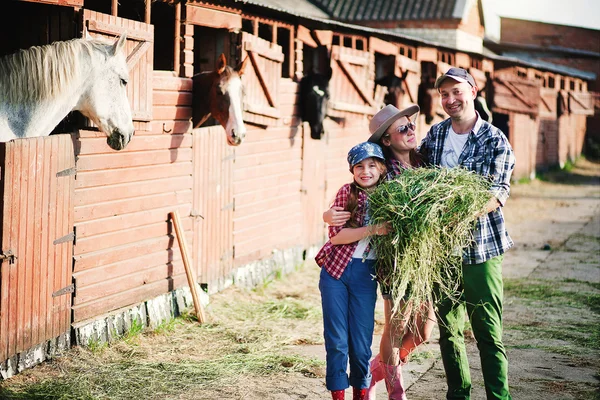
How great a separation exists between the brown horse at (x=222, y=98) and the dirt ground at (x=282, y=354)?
1.79 m

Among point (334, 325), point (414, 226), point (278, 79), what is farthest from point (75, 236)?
point (278, 79)

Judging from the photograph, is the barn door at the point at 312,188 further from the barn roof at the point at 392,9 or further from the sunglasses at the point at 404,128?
the barn roof at the point at 392,9

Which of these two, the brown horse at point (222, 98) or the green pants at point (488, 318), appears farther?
the brown horse at point (222, 98)

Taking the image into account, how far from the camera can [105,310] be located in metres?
6.62

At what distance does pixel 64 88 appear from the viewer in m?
5.90

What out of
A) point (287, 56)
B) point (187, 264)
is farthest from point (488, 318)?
point (287, 56)

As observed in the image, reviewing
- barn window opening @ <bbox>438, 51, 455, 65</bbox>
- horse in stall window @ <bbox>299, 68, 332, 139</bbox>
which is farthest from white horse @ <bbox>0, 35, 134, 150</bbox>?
barn window opening @ <bbox>438, 51, 455, 65</bbox>

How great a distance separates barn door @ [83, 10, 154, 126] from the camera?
6402 mm

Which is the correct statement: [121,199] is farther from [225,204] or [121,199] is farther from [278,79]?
[278,79]

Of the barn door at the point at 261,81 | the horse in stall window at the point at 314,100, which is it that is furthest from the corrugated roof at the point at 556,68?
the barn door at the point at 261,81

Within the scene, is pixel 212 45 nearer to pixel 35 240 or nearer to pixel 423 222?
pixel 35 240

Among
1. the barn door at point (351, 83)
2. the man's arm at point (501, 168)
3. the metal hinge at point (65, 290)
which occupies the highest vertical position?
the barn door at point (351, 83)

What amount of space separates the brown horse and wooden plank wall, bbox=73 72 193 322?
14 cm

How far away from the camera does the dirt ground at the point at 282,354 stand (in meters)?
5.56
